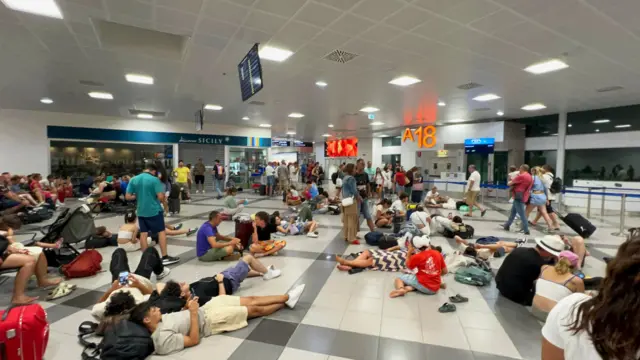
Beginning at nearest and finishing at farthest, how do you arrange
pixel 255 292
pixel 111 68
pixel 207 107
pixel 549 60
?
1. pixel 255 292
2. pixel 549 60
3. pixel 111 68
4. pixel 207 107

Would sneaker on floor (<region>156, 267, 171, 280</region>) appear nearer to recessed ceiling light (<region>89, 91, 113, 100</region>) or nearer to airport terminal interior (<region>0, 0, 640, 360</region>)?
airport terminal interior (<region>0, 0, 640, 360</region>)

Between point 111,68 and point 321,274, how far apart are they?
265 inches

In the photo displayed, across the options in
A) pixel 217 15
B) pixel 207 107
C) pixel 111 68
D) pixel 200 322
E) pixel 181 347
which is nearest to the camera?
pixel 181 347

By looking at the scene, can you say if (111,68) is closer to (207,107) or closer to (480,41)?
(207,107)

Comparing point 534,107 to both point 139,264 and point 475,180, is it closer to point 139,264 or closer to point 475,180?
point 475,180

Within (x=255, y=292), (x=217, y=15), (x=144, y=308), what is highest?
(x=217, y=15)

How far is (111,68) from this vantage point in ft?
23.5

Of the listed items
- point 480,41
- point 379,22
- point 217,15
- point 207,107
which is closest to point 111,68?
point 217,15

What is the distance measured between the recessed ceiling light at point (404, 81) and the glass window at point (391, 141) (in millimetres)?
14853

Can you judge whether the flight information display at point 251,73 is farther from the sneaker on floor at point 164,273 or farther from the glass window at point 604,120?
the glass window at point 604,120

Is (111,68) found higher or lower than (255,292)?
higher

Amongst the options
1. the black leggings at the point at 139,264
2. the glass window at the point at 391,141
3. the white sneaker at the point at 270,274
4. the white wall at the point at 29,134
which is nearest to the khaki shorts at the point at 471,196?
the white sneaker at the point at 270,274

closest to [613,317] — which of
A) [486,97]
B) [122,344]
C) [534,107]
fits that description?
[122,344]

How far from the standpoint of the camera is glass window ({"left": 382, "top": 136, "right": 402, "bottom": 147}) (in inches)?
905
